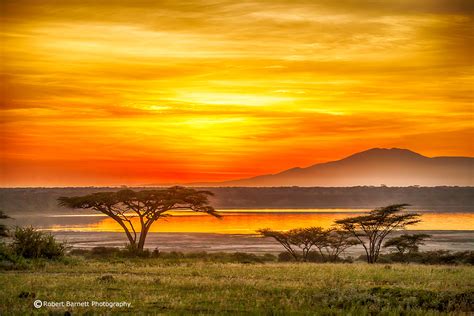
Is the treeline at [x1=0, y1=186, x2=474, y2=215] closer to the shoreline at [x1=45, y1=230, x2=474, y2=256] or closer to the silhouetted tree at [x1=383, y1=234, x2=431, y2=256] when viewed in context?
the shoreline at [x1=45, y1=230, x2=474, y2=256]

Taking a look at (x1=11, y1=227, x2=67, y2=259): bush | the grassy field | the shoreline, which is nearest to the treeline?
the shoreline

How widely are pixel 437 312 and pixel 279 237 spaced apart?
116 feet

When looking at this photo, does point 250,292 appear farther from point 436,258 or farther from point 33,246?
point 436,258

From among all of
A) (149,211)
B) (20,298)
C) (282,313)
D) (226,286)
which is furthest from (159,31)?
(149,211)

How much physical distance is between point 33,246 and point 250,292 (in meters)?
15.0

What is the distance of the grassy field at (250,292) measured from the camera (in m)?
16.4

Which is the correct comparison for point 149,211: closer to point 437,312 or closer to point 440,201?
point 437,312

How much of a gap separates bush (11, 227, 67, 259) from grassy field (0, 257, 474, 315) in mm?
4908

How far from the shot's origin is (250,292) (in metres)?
19.4

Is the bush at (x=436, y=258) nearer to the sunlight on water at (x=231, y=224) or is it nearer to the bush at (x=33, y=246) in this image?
the bush at (x=33, y=246)

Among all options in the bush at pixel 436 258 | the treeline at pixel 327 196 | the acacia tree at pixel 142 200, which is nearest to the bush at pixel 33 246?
the acacia tree at pixel 142 200

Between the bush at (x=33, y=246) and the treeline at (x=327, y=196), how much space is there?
103806 millimetres

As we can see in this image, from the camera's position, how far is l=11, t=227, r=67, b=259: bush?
102ft

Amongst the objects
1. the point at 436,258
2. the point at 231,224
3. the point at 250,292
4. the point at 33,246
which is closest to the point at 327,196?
the point at 231,224
